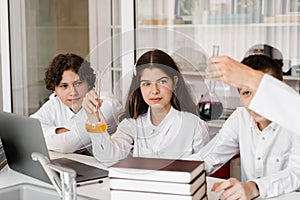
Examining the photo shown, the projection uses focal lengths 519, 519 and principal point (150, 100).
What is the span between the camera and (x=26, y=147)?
167 cm

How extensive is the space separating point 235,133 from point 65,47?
5.89 ft

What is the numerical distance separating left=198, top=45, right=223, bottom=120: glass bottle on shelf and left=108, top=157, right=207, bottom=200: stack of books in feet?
0.65

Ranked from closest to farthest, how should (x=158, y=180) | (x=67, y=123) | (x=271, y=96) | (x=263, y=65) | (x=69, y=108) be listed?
(x=271, y=96), (x=158, y=180), (x=263, y=65), (x=69, y=108), (x=67, y=123)

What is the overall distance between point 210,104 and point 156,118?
159 millimetres

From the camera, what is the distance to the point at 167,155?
1347mm

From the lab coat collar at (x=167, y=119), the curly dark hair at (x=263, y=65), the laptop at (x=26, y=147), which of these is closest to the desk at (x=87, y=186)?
the laptop at (x=26, y=147)

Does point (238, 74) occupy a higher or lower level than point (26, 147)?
higher

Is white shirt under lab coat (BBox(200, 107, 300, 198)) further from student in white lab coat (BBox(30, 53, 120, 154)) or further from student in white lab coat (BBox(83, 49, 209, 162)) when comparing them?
student in white lab coat (BBox(30, 53, 120, 154))

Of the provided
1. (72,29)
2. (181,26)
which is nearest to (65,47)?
(72,29)

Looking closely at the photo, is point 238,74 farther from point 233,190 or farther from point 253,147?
point 253,147

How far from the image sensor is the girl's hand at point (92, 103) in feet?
4.91

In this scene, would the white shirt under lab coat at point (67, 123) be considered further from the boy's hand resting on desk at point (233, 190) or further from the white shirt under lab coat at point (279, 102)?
the white shirt under lab coat at point (279, 102)

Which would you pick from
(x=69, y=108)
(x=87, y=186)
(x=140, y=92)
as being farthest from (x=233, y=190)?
(x=69, y=108)

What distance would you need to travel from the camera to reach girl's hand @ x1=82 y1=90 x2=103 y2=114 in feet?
4.91
